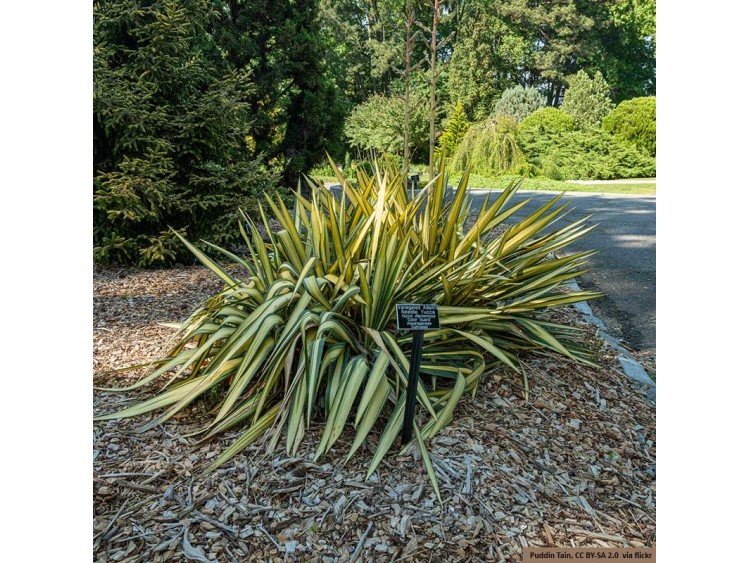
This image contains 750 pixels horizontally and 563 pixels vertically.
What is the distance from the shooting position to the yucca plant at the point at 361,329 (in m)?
2.23

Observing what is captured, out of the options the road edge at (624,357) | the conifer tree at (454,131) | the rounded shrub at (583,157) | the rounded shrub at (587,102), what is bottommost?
the road edge at (624,357)

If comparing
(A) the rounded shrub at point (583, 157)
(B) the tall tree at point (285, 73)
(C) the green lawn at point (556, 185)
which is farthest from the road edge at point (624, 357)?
(A) the rounded shrub at point (583, 157)

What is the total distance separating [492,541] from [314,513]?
0.53 m

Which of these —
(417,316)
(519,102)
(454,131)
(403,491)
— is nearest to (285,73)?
(417,316)

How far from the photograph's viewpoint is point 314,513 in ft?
6.22

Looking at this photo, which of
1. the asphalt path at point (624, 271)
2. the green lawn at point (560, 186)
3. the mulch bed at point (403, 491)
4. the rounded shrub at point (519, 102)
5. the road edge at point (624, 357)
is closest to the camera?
the mulch bed at point (403, 491)

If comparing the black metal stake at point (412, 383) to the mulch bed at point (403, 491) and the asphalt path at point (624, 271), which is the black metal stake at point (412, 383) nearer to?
the mulch bed at point (403, 491)

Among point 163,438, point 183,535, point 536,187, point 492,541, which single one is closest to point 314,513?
point 183,535

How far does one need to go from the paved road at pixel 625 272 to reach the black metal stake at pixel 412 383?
77.6 inches

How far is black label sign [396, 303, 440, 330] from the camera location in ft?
6.42

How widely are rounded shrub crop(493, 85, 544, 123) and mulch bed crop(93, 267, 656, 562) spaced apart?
57.9 ft

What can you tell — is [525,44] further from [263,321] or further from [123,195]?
[263,321]

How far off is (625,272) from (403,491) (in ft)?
12.7

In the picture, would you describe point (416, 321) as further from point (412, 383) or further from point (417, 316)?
point (412, 383)
